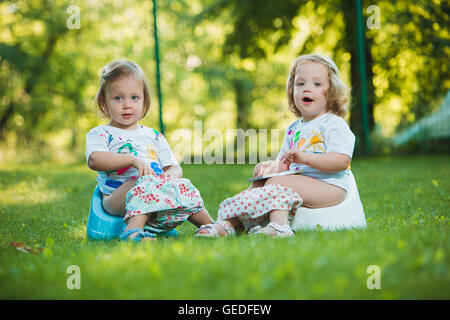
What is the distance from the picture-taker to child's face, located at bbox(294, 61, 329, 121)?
3111 millimetres

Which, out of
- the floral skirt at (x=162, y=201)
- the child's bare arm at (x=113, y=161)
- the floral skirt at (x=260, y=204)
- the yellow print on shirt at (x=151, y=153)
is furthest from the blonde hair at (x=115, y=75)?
the floral skirt at (x=260, y=204)

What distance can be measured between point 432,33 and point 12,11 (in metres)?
13.9

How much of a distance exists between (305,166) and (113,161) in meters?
1.20

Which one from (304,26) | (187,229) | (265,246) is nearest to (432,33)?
(304,26)

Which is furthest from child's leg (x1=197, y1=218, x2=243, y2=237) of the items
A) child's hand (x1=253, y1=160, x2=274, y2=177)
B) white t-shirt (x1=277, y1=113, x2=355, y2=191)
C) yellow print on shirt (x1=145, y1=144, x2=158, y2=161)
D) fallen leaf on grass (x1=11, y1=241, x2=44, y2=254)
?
fallen leaf on grass (x1=11, y1=241, x2=44, y2=254)

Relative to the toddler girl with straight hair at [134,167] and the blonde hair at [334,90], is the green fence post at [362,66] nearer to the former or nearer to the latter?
the blonde hair at [334,90]

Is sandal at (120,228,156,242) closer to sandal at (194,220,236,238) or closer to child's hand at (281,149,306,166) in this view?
sandal at (194,220,236,238)

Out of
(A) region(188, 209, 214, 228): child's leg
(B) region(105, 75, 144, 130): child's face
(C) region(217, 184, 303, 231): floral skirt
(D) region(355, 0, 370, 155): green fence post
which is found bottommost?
(A) region(188, 209, 214, 228): child's leg

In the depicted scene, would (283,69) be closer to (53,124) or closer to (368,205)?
(53,124)

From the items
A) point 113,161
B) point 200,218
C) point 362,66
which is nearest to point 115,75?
point 113,161

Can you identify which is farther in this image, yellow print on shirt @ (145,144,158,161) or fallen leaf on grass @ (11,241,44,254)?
yellow print on shirt @ (145,144,158,161)

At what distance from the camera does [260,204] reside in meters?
2.77

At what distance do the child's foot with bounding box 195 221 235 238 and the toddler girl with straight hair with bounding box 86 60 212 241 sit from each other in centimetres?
15

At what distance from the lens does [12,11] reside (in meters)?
16.6
